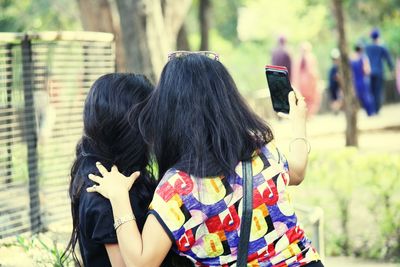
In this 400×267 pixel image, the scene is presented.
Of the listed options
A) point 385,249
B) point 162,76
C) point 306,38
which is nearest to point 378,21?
point 306,38

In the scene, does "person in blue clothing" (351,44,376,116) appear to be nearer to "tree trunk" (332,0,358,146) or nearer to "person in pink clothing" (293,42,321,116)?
"person in pink clothing" (293,42,321,116)

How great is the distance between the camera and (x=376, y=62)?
67.3 ft

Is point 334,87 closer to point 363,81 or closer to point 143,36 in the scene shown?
point 363,81

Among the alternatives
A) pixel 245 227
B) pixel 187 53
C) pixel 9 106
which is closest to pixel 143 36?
pixel 9 106

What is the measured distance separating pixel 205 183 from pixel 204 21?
1501 cm

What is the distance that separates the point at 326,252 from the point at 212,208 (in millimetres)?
5149

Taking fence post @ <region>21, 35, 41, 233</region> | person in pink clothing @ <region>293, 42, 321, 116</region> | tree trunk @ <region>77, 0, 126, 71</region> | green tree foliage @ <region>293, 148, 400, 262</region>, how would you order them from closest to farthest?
fence post @ <region>21, 35, 41, 233</region>, green tree foliage @ <region>293, 148, 400, 262</region>, tree trunk @ <region>77, 0, 126, 71</region>, person in pink clothing @ <region>293, 42, 321, 116</region>

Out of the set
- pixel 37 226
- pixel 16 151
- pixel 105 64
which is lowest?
pixel 37 226

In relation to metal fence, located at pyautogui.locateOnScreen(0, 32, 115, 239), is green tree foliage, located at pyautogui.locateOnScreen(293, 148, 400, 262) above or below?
below

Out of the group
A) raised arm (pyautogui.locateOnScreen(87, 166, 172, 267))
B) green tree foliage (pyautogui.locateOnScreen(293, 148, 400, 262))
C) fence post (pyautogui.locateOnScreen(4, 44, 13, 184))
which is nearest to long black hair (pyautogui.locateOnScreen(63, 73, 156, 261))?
raised arm (pyautogui.locateOnScreen(87, 166, 172, 267))

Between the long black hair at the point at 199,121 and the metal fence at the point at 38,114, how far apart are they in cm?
307

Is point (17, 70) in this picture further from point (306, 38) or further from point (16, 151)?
point (306, 38)

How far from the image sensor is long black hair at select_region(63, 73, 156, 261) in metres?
3.17

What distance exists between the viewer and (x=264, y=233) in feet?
9.64
